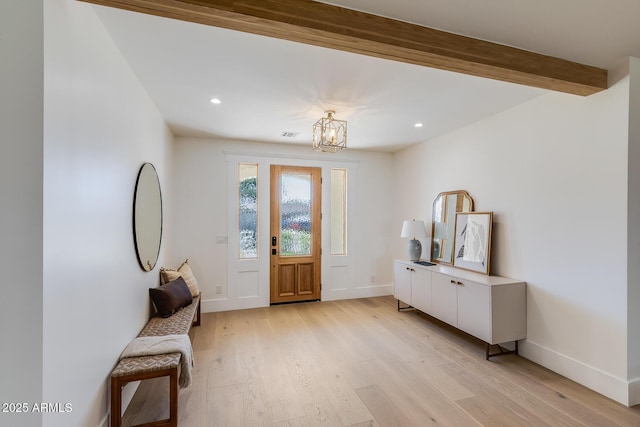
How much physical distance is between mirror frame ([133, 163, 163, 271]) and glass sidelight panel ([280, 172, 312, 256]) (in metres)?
1.97

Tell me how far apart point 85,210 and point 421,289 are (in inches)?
146

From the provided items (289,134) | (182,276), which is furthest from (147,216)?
(289,134)

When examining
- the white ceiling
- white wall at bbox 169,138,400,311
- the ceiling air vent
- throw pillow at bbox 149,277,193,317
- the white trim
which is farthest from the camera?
white wall at bbox 169,138,400,311

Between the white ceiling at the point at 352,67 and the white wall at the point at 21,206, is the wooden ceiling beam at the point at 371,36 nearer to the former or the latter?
A: the white ceiling at the point at 352,67

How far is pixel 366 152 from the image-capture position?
17.1ft

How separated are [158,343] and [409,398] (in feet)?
6.72

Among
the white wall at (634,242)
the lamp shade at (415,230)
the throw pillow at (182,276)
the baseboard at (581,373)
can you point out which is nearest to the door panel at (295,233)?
the throw pillow at (182,276)

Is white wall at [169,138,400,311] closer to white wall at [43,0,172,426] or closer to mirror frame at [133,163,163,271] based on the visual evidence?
mirror frame at [133,163,163,271]

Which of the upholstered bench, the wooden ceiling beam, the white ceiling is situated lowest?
the upholstered bench

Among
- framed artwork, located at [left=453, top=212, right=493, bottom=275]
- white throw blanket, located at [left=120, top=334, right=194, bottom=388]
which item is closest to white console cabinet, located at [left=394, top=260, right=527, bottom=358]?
framed artwork, located at [left=453, top=212, right=493, bottom=275]

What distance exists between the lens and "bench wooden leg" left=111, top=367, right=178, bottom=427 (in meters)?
1.85

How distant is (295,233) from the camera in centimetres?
482

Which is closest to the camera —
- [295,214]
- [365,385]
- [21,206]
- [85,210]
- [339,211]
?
[21,206]

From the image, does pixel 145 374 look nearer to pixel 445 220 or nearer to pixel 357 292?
pixel 357 292
